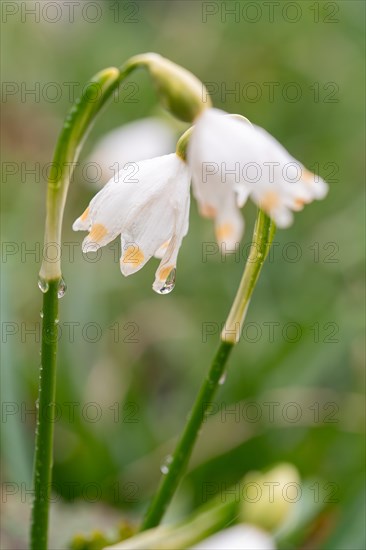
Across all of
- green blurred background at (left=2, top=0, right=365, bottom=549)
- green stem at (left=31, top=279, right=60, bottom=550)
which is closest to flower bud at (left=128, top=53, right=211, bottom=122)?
green stem at (left=31, top=279, right=60, bottom=550)

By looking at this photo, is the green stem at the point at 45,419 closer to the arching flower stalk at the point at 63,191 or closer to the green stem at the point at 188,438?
the arching flower stalk at the point at 63,191

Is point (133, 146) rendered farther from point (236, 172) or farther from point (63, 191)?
point (236, 172)

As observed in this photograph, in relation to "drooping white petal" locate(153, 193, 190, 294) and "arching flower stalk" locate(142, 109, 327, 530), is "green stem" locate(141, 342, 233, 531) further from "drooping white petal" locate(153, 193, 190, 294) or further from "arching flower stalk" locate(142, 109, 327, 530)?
"arching flower stalk" locate(142, 109, 327, 530)

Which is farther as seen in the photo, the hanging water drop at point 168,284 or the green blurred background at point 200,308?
the green blurred background at point 200,308

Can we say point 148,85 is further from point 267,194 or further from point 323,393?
point 267,194

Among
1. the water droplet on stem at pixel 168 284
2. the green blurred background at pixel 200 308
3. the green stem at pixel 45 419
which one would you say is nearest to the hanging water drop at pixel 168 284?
the water droplet on stem at pixel 168 284

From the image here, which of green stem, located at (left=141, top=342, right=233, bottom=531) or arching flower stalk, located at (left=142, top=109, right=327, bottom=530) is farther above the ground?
arching flower stalk, located at (left=142, top=109, right=327, bottom=530)

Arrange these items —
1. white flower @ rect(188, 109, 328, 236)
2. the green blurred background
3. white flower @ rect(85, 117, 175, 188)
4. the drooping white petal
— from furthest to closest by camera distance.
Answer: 1. white flower @ rect(85, 117, 175, 188)
2. the green blurred background
3. the drooping white petal
4. white flower @ rect(188, 109, 328, 236)
